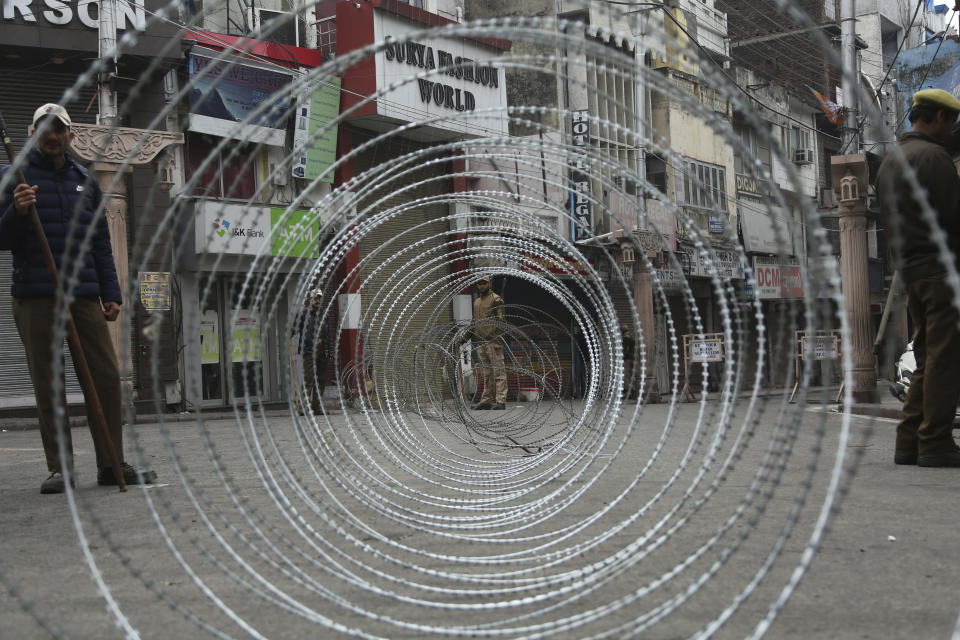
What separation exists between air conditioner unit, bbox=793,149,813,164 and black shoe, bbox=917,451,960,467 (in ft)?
110

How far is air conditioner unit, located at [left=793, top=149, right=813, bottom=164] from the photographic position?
38.9 metres

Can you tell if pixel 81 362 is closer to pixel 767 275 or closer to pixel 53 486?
pixel 53 486

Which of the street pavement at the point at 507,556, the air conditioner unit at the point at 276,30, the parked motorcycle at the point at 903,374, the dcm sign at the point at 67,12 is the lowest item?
the street pavement at the point at 507,556

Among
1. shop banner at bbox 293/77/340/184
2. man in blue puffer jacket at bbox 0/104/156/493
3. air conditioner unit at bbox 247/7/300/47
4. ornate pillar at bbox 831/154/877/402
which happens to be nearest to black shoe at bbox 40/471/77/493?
man in blue puffer jacket at bbox 0/104/156/493

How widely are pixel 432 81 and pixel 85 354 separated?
1905 cm

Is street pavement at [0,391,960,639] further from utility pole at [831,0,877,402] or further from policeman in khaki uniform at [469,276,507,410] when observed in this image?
utility pole at [831,0,877,402]

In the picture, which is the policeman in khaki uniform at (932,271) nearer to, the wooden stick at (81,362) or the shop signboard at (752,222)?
the wooden stick at (81,362)

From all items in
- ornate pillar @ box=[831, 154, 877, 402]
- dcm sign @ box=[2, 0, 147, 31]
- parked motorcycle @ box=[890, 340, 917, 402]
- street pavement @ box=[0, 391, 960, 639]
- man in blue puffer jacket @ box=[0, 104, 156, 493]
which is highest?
dcm sign @ box=[2, 0, 147, 31]

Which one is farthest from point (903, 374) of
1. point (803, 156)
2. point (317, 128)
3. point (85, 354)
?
point (803, 156)

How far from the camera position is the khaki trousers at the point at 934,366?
6840 mm

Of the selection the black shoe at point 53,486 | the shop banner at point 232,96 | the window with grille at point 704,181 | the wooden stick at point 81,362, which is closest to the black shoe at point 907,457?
the wooden stick at point 81,362

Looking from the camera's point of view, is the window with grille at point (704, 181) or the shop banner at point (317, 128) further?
the window with grille at point (704, 181)

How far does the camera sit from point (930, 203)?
664 centimetres

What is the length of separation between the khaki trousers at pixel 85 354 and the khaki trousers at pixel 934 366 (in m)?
5.07
